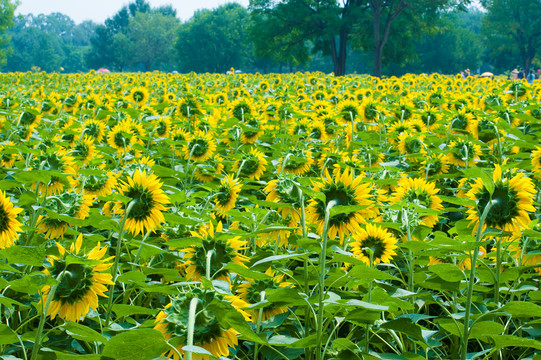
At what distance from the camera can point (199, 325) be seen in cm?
110

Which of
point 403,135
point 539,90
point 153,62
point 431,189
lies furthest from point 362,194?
point 153,62

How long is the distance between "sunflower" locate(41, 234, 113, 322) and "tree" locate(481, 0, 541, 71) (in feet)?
190

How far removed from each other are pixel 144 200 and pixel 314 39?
3637 cm

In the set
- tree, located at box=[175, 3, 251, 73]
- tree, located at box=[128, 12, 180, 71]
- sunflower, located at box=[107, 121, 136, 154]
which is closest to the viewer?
sunflower, located at box=[107, 121, 136, 154]

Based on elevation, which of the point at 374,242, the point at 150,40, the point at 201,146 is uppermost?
the point at 150,40

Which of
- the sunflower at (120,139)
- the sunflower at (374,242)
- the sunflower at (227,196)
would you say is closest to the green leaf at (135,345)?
the sunflower at (374,242)

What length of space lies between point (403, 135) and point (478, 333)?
98.9 inches

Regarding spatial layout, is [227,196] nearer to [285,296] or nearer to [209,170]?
[209,170]

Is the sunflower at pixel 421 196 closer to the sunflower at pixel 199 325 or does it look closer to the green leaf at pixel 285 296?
the green leaf at pixel 285 296

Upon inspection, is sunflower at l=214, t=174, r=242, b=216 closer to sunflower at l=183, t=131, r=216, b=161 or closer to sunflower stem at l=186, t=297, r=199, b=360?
sunflower at l=183, t=131, r=216, b=161

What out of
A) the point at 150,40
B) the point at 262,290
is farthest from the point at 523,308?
the point at 150,40

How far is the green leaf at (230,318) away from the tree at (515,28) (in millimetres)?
58101

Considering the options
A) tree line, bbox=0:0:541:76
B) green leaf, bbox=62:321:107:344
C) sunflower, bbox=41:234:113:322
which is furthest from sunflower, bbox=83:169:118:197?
tree line, bbox=0:0:541:76

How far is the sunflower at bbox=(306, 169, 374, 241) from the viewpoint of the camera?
1694 mm
